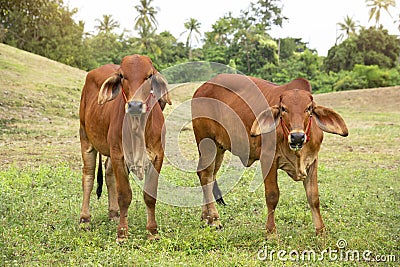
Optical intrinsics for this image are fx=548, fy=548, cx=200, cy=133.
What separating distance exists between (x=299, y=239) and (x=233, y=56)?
42.7 meters

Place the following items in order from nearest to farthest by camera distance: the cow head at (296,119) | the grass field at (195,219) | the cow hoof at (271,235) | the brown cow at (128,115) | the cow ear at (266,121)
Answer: the grass field at (195,219)
the cow head at (296,119)
the brown cow at (128,115)
the cow hoof at (271,235)
the cow ear at (266,121)

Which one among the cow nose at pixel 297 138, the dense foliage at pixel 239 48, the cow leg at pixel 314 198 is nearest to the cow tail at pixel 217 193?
the cow leg at pixel 314 198

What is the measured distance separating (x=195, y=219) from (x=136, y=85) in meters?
1.94

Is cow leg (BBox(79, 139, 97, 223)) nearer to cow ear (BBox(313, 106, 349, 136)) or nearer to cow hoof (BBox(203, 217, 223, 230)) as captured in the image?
cow hoof (BBox(203, 217, 223, 230))

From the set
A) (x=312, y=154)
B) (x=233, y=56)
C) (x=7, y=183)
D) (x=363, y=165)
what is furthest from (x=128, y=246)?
(x=233, y=56)

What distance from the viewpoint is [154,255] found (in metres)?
4.70

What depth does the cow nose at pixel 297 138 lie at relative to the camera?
486cm

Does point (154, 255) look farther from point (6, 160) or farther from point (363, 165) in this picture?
point (363, 165)

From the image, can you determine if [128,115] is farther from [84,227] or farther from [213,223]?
[213,223]

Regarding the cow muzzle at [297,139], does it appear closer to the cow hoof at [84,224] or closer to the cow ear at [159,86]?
the cow ear at [159,86]

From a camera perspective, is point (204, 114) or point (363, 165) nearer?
point (204, 114)

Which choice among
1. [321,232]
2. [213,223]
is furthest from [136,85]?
[321,232]

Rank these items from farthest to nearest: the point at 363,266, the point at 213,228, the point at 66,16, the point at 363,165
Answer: the point at 66,16 < the point at 363,165 < the point at 213,228 < the point at 363,266

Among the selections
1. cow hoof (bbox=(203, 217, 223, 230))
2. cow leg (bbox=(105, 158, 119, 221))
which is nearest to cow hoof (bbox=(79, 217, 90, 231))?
cow leg (bbox=(105, 158, 119, 221))
